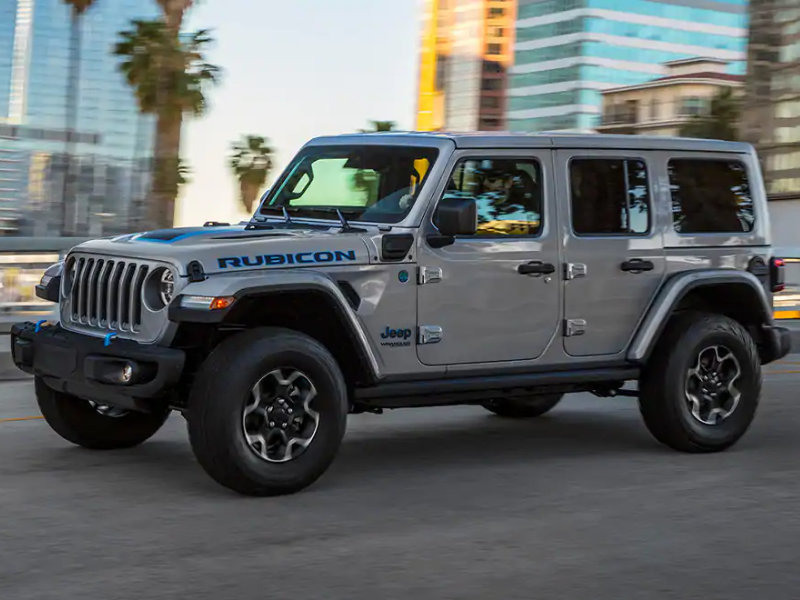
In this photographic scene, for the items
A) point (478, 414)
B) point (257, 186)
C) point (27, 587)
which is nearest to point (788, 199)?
point (257, 186)

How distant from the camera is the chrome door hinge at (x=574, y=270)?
791cm

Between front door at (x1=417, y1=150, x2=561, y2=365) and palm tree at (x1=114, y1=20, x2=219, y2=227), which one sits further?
palm tree at (x1=114, y1=20, x2=219, y2=227)

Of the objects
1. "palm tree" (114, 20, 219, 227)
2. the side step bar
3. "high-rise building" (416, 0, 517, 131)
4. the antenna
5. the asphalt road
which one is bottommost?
the asphalt road

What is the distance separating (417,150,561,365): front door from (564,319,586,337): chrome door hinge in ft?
0.27

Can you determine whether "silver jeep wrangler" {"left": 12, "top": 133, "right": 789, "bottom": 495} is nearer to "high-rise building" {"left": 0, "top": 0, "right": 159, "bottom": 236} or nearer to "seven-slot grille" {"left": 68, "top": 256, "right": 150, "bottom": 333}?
"seven-slot grille" {"left": 68, "top": 256, "right": 150, "bottom": 333}

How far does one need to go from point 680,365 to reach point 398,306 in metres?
1.91

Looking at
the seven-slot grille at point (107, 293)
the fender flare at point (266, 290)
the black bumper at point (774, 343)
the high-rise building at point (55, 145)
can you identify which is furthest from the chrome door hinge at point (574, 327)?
the high-rise building at point (55, 145)

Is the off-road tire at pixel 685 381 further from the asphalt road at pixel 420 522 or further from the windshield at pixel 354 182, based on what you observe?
the windshield at pixel 354 182

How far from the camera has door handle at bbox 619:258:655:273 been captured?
814 centimetres

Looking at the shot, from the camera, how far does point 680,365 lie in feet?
27.0

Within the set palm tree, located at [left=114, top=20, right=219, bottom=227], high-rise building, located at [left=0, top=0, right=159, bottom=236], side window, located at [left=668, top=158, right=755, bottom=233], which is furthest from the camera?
high-rise building, located at [left=0, top=0, right=159, bottom=236]

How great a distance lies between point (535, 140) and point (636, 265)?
0.94 metres

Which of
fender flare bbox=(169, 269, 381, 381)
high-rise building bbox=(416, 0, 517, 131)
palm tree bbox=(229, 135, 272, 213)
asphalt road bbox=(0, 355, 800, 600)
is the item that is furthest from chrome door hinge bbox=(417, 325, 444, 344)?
high-rise building bbox=(416, 0, 517, 131)

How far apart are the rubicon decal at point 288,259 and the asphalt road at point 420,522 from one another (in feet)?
3.72
